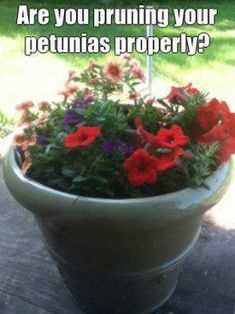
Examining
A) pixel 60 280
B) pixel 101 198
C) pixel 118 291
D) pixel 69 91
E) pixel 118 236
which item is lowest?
pixel 60 280

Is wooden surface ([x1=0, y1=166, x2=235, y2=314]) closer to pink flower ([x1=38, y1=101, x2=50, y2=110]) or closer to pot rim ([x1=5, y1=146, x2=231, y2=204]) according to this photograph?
pot rim ([x1=5, y1=146, x2=231, y2=204])

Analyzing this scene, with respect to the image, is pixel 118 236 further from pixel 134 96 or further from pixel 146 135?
pixel 134 96

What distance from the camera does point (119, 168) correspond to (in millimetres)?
1687

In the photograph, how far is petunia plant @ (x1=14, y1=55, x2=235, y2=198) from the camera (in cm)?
164

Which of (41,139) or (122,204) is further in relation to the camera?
(41,139)

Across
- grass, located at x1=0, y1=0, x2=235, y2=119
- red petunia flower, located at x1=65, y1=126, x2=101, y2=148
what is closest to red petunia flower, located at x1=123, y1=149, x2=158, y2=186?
red petunia flower, located at x1=65, y1=126, x2=101, y2=148

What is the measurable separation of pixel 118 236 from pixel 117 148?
0.92ft

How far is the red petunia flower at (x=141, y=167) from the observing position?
1.59 m

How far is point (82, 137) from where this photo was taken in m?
1.64

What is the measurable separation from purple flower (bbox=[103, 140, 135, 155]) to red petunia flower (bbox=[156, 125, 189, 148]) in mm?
105

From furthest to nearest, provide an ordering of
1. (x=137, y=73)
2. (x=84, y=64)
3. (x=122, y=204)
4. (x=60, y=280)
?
(x=84, y=64)
(x=60, y=280)
(x=137, y=73)
(x=122, y=204)

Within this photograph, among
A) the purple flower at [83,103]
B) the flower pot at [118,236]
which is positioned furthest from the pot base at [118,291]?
the purple flower at [83,103]

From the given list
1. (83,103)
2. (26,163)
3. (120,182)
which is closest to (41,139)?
(26,163)

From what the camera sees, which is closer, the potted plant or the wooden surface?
the potted plant
